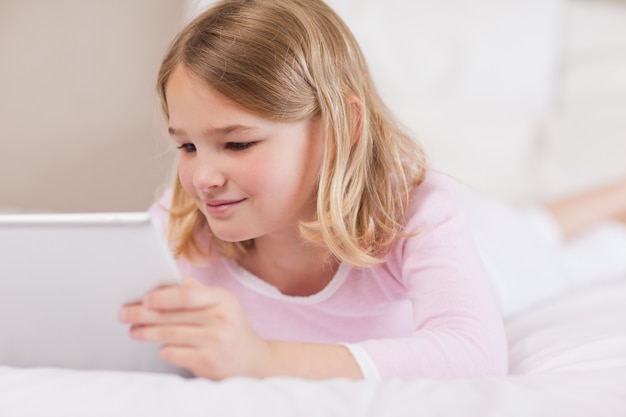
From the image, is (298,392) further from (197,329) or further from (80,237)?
(80,237)

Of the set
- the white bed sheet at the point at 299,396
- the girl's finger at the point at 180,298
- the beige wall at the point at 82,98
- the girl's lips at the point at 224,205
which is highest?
the girl's finger at the point at 180,298

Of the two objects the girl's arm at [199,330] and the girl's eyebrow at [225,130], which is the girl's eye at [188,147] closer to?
the girl's eyebrow at [225,130]

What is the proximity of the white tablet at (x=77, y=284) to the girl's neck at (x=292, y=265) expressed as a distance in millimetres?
348

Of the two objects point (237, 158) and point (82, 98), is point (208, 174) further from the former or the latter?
point (82, 98)

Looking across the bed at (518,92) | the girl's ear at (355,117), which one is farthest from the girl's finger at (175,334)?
the bed at (518,92)

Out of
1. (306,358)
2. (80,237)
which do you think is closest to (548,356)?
(306,358)

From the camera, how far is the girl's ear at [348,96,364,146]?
971 mm

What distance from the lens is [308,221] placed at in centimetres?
101

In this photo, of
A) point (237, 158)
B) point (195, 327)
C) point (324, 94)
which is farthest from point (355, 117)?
point (195, 327)

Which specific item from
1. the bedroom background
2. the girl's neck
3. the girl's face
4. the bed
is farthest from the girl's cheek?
the bedroom background

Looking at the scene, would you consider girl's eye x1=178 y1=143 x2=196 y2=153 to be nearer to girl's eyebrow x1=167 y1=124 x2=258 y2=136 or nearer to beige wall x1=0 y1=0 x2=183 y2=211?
girl's eyebrow x1=167 y1=124 x2=258 y2=136

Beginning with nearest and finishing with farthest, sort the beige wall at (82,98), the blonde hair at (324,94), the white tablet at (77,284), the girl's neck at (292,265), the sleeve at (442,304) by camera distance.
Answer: the white tablet at (77,284), the sleeve at (442,304), the blonde hair at (324,94), the girl's neck at (292,265), the beige wall at (82,98)

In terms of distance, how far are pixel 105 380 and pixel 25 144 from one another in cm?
148

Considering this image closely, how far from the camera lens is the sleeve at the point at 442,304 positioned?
784 millimetres
